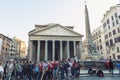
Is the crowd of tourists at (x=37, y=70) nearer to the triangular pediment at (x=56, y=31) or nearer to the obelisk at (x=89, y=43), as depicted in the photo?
the obelisk at (x=89, y=43)

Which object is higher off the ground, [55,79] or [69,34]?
[69,34]

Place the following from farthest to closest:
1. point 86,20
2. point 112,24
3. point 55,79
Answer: point 112,24 < point 86,20 < point 55,79

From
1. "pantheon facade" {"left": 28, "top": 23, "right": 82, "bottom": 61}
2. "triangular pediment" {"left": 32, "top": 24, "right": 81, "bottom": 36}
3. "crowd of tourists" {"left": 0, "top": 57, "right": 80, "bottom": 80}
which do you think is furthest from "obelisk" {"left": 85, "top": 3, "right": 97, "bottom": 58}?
"triangular pediment" {"left": 32, "top": 24, "right": 81, "bottom": 36}

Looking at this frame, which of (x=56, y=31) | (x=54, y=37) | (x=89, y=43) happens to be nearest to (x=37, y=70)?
(x=89, y=43)

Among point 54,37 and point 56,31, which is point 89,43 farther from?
point 56,31

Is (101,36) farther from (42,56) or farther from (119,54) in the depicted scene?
(42,56)

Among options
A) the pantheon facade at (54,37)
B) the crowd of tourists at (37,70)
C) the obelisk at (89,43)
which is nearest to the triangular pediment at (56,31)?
the pantheon facade at (54,37)

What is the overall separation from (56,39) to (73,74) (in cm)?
2694

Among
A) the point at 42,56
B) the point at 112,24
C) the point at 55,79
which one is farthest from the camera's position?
the point at 42,56

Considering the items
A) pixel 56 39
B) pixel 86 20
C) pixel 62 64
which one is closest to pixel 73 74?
pixel 62 64

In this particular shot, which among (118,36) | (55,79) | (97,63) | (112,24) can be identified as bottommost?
(55,79)

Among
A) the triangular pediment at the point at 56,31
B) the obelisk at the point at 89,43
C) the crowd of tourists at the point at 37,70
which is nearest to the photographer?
the crowd of tourists at the point at 37,70

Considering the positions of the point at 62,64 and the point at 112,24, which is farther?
the point at 112,24

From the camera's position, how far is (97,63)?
15359 mm
